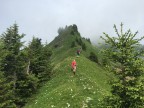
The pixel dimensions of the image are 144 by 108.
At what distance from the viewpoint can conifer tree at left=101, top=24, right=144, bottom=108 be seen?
77.2ft

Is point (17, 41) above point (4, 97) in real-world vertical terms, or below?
above

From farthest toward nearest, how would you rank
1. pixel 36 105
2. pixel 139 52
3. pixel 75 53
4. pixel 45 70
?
pixel 75 53 → pixel 45 70 → pixel 36 105 → pixel 139 52

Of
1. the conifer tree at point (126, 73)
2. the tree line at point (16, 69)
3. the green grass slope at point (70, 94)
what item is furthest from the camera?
the tree line at point (16, 69)

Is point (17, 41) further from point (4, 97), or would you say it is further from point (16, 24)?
point (4, 97)

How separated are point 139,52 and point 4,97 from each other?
72.1 ft

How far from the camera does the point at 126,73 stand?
971 inches

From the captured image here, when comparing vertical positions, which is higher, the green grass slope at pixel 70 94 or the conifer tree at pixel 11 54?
the conifer tree at pixel 11 54

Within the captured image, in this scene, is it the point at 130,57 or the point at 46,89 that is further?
the point at 46,89

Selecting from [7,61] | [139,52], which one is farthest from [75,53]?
[139,52]

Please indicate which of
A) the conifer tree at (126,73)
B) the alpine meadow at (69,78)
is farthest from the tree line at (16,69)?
the conifer tree at (126,73)

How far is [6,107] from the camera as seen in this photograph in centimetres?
3762

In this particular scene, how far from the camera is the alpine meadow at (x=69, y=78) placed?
79.6ft

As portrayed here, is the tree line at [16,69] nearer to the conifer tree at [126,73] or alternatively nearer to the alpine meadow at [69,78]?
the alpine meadow at [69,78]

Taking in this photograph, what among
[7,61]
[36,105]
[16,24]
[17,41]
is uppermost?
[16,24]
